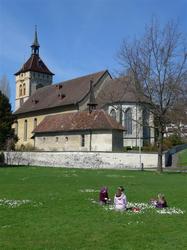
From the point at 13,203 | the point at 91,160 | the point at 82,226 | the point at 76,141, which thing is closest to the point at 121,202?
the point at 82,226

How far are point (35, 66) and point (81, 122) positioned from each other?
166ft

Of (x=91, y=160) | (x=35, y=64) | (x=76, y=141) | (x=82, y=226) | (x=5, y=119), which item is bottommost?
(x=82, y=226)

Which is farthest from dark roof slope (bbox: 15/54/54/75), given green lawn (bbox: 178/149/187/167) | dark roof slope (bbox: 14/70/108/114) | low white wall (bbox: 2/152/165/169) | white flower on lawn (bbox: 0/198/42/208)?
white flower on lawn (bbox: 0/198/42/208)

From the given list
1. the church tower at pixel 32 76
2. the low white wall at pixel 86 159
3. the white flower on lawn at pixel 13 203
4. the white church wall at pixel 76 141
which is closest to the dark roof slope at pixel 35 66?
the church tower at pixel 32 76

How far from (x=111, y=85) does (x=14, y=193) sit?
2296 inches

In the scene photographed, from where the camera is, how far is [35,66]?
11481 cm

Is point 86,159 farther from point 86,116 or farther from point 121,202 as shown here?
point 121,202

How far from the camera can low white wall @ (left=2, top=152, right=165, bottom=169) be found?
2328 inches

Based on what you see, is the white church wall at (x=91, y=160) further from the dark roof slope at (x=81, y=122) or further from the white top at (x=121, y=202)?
the white top at (x=121, y=202)

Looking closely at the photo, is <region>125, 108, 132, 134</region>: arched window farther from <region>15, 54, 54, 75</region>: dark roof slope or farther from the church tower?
<region>15, 54, 54, 75</region>: dark roof slope

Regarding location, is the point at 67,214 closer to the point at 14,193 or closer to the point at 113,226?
the point at 113,226

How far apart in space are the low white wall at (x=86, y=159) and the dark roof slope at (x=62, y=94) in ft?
53.7

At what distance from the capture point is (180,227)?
1288cm

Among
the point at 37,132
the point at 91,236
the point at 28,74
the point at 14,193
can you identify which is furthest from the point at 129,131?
the point at 91,236
